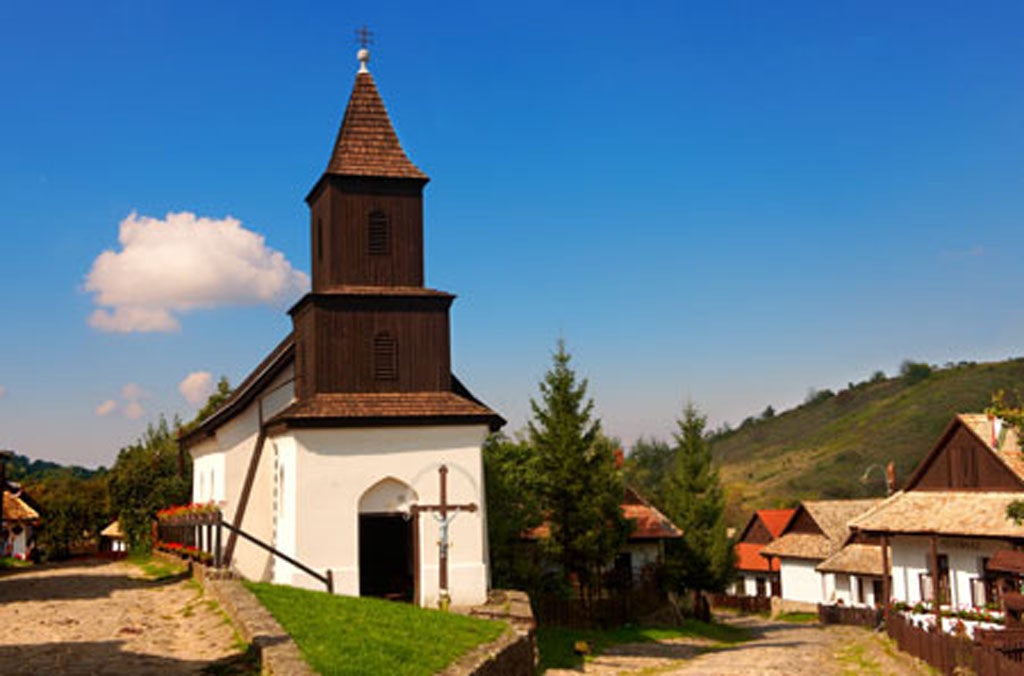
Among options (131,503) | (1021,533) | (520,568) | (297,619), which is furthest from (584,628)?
(131,503)

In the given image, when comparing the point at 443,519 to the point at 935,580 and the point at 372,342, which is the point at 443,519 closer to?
the point at 372,342

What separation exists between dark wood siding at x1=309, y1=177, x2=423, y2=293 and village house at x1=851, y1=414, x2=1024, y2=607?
60.7 ft

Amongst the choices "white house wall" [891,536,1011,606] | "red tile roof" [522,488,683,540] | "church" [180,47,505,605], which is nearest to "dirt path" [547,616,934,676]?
"white house wall" [891,536,1011,606]

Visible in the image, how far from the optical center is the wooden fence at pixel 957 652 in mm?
19531

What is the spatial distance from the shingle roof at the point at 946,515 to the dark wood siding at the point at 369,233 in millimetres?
18390

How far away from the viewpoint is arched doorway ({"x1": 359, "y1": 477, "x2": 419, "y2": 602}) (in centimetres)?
2350

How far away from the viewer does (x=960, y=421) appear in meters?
33.3

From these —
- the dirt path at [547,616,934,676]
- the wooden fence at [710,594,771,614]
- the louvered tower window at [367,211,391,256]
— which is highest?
the louvered tower window at [367,211,391,256]

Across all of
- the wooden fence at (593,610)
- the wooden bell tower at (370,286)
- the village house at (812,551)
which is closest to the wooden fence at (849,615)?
the village house at (812,551)

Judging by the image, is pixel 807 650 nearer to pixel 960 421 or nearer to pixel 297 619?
pixel 960 421

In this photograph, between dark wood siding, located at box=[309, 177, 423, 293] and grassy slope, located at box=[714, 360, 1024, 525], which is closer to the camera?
dark wood siding, located at box=[309, 177, 423, 293]

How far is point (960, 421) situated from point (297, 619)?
1037 inches

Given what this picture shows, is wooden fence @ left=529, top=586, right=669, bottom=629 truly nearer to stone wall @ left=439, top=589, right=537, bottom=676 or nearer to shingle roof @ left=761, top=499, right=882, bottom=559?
stone wall @ left=439, top=589, right=537, bottom=676

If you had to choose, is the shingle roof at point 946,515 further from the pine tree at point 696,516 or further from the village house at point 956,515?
the pine tree at point 696,516
